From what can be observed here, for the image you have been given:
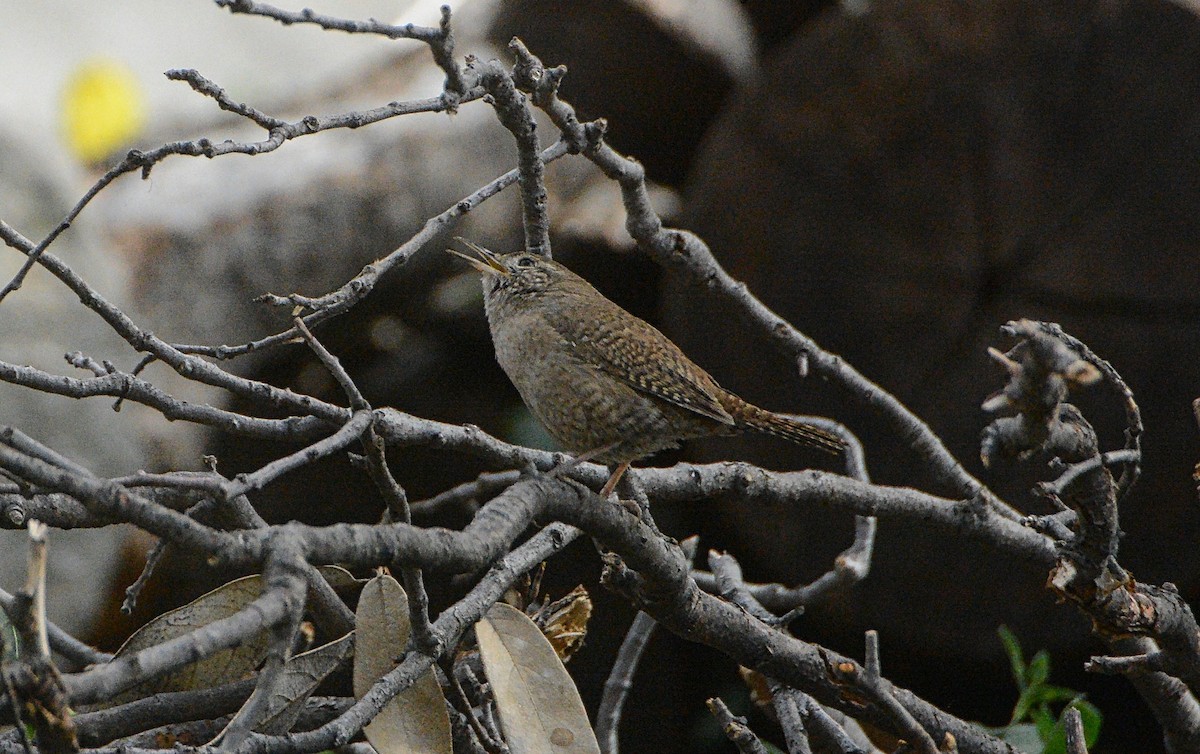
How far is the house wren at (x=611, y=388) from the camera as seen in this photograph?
8.02 feet

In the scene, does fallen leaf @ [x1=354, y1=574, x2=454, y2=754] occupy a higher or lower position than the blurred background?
lower

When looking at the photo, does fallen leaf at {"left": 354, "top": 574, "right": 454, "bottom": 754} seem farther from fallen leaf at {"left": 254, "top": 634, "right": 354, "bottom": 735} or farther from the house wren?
the house wren

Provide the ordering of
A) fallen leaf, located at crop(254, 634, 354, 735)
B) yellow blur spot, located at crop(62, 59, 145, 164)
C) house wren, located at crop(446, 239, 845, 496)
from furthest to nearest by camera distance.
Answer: yellow blur spot, located at crop(62, 59, 145, 164), house wren, located at crop(446, 239, 845, 496), fallen leaf, located at crop(254, 634, 354, 735)

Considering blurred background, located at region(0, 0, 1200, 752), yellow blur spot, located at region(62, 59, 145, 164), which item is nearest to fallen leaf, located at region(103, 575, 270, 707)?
blurred background, located at region(0, 0, 1200, 752)

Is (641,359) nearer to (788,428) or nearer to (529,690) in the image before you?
(788,428)

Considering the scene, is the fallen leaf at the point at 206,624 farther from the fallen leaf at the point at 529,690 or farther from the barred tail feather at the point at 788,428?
the barred tail feather at the point at 788,428

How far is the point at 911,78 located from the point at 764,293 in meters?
0.74

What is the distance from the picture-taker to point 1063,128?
3.28 metres

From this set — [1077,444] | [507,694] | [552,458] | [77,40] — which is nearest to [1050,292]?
[552,458]

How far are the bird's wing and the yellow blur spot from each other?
3.36 meters

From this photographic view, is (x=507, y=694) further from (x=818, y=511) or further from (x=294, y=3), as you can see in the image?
(x=294, y=3)

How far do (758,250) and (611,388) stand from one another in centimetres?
121

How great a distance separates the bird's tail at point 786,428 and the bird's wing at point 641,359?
7 centimetres

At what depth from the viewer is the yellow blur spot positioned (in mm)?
5164
